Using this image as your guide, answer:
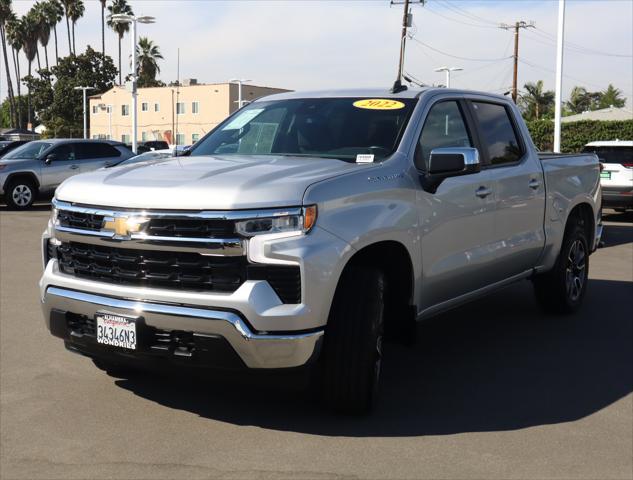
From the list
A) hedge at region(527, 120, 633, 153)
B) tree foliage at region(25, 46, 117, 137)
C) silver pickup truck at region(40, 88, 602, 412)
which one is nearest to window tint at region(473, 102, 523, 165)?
silver pickup truck at region(40, 88, 602, 412)

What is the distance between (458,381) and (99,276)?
244 centimetres

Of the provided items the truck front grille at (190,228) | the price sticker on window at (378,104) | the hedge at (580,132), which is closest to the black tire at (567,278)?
the price sticker on window at (378,104)

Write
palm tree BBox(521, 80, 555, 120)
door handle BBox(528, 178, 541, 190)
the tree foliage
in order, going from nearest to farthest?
door handle BBox(528, 178, 541, 190) → palm tree BBox(521, 80, 555, 120) → the tree foliage

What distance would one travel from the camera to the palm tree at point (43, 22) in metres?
86.3

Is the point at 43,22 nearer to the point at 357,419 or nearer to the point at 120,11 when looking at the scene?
the point at 120,11

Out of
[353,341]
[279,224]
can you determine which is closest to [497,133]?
[353,341]

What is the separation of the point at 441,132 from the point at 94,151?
1557cm

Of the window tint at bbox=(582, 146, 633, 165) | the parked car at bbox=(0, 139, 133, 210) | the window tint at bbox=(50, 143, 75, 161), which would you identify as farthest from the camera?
the window tint at bbox=(50, 143, 75, 161)

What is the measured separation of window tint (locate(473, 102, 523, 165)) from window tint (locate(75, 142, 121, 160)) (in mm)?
14755

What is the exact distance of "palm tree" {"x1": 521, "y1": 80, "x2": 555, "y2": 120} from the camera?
227ft

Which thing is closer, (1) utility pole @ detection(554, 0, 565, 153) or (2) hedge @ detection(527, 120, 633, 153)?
(1) utility pole @ detection(554, 0, 565, 153)

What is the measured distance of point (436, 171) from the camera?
4949mm

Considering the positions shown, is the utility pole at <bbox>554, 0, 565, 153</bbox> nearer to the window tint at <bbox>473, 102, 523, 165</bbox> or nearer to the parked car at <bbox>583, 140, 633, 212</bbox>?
the parked car at <bbox>583, 140, 633, 212</bbox>

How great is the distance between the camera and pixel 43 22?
88688mm
